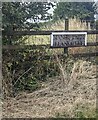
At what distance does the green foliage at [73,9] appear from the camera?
19.4ft

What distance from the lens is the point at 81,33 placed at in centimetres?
596

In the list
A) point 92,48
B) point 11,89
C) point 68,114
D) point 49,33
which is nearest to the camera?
point 68,114

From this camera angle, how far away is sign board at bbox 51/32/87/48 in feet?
18.9

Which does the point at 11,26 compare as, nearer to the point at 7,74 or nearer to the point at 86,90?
the point at 7,74

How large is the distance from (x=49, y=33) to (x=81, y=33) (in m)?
0.60

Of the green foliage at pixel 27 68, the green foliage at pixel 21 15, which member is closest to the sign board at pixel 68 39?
the green foliage at pixel 27 68

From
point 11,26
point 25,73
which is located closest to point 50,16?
point 11,26

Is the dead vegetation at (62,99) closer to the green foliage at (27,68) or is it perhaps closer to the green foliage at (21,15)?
the green foliage at (27,68)

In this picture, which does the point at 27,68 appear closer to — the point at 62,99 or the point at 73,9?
the point at 62,99

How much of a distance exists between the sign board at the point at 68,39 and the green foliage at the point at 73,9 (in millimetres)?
432

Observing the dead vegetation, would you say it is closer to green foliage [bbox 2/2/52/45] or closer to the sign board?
the sign board

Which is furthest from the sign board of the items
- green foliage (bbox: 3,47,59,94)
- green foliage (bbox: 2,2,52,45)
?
green foliage (bbox: 2,2,52,45)

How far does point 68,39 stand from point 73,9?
613mm

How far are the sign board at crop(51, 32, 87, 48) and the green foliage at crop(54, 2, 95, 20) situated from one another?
0.43 meters
